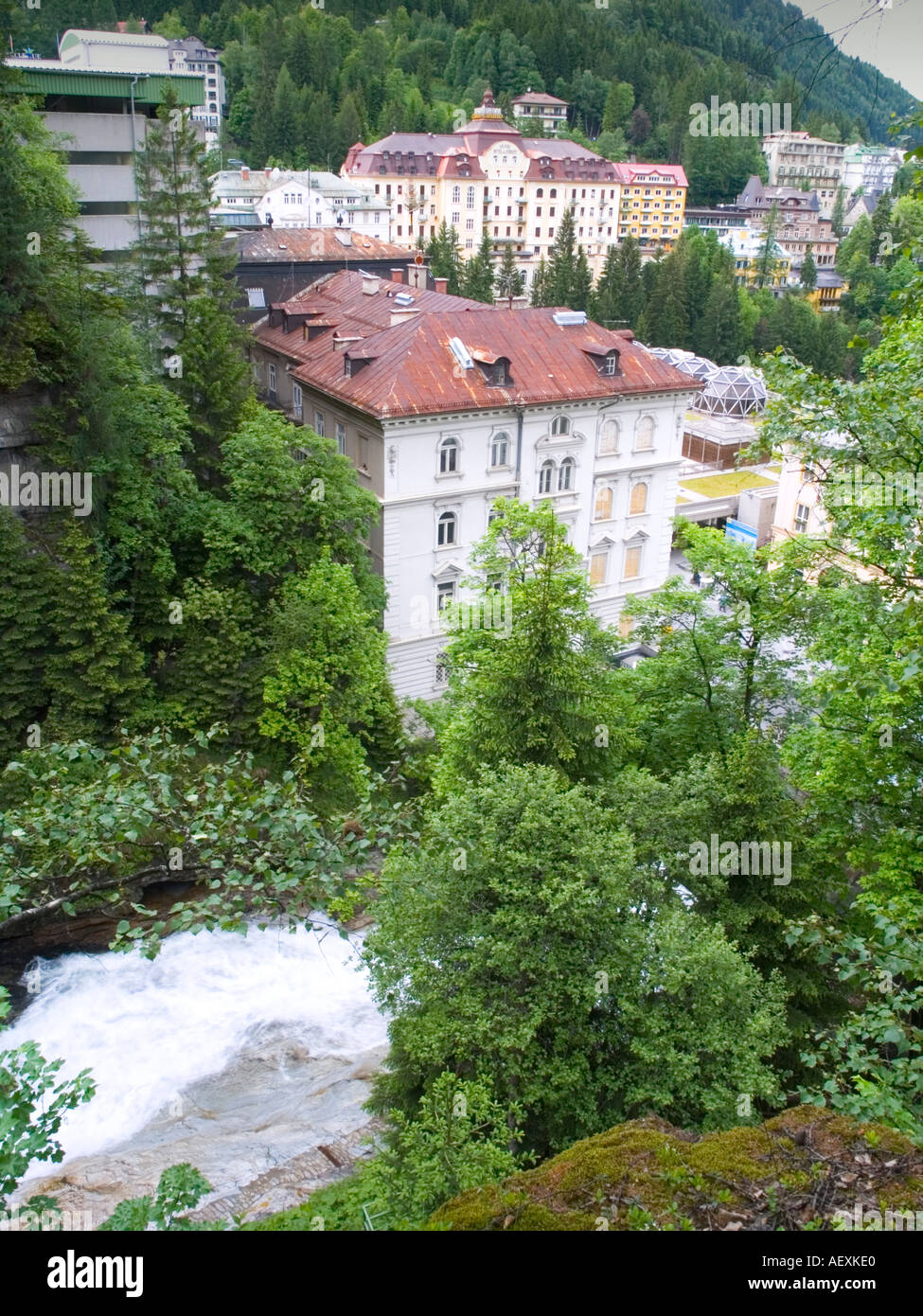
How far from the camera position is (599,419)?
4119cm

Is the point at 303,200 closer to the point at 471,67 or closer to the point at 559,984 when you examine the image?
the point at 471,67

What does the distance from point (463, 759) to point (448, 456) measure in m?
19.7

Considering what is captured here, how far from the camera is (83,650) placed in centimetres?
2692

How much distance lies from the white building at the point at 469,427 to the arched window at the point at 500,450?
0.05 meters

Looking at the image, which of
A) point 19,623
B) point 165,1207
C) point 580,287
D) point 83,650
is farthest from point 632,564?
point 580,287

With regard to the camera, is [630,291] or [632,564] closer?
[632,564]

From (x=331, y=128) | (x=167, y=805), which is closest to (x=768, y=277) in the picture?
(x=331, y=128)

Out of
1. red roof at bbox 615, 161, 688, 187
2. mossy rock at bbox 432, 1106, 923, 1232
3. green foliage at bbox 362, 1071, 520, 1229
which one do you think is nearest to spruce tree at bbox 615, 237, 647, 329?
red roof at bbox 615, 161, 688, 187

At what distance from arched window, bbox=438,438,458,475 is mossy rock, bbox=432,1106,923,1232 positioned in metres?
31.1

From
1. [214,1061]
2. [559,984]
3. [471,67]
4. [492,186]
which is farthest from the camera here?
[471,67]

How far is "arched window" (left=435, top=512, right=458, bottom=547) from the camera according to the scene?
126 ft

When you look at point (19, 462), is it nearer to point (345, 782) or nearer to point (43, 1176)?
point (345, 782)

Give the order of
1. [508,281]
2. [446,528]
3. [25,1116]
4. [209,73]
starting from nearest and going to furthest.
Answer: [25,1116] → [446,528] → [508,281] → [209,73]

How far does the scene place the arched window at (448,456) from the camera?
123 feet
